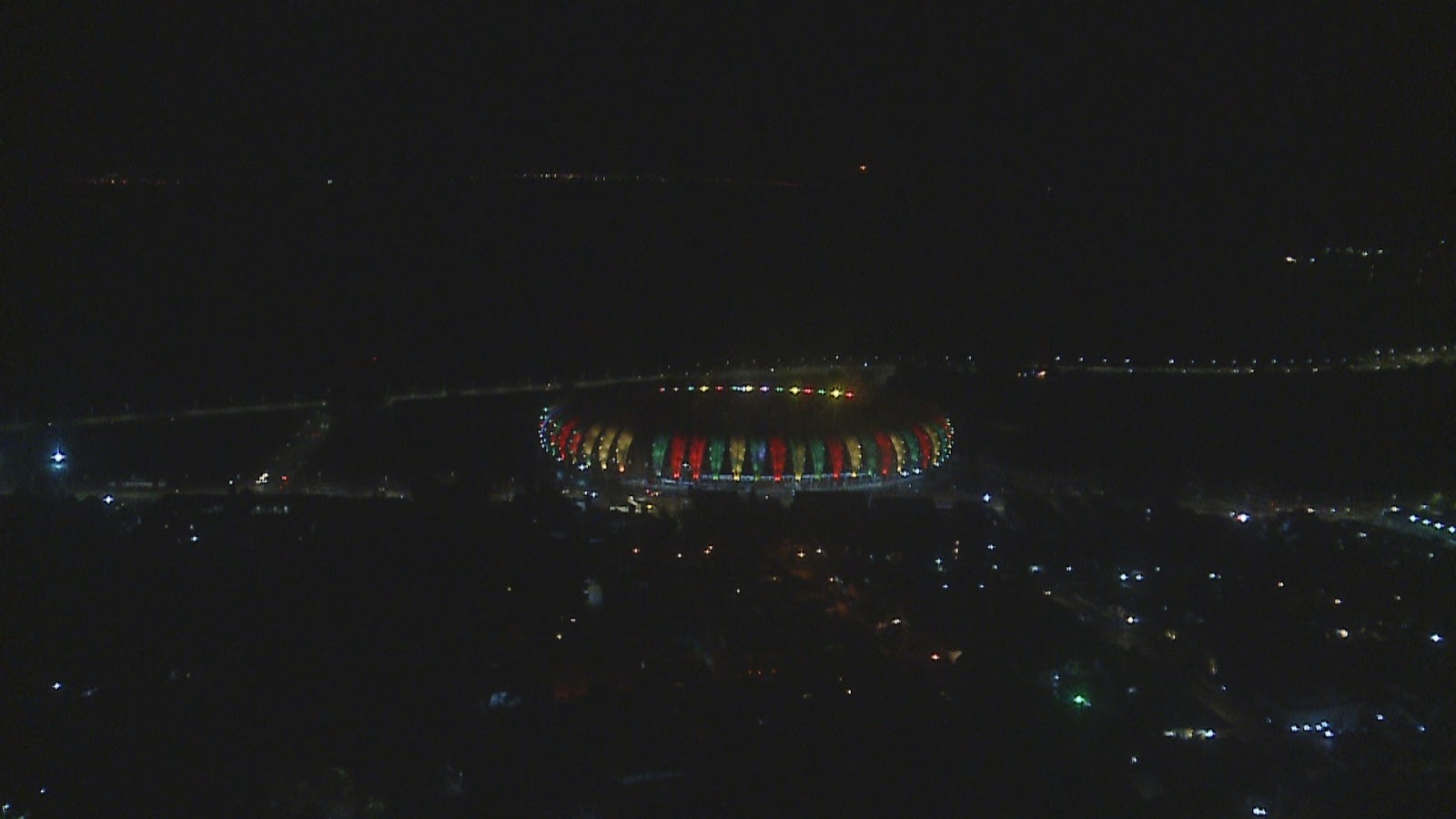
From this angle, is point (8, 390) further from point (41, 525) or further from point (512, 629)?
point (512, 629)

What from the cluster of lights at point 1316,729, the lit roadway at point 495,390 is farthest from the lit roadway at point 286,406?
the cluster of lights at point 1316,729

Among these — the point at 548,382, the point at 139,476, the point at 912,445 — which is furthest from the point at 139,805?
the point at 548,382

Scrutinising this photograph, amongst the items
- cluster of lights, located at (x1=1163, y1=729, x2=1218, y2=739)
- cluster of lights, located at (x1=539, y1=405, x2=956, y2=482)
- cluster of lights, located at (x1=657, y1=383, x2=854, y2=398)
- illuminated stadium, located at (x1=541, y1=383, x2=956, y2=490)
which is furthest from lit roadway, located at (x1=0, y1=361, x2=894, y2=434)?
cluster of lights, located at (x1=1163, y1=729, x2=1218, y2=739)

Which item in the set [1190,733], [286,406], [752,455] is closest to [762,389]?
[752,455]

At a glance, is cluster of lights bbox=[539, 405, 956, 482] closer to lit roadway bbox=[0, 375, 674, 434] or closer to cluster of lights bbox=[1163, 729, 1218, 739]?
lit roadway bbox=[0, 375, 674, 434]

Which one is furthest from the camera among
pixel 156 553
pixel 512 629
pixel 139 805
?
pixel 156 553
